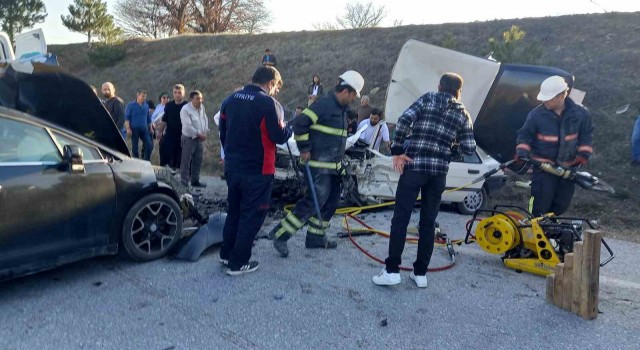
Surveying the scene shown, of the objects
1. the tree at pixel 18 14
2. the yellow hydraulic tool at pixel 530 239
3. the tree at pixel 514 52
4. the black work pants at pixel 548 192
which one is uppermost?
the tree at pixel 18 14

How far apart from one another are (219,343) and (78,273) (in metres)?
1.94

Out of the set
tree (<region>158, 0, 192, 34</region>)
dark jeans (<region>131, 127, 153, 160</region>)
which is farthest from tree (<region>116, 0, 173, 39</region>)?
dark jeans (<region>131, 127, 153, 160</region>)

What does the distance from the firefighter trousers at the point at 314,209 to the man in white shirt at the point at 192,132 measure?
4.08m

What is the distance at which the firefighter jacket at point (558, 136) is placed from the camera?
5.23m

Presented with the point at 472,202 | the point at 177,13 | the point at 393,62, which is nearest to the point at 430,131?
the point at 472,202

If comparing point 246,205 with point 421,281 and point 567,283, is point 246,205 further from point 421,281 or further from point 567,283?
point 567,283

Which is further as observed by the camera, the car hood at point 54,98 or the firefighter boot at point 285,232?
the firefighter boot at point 285,232

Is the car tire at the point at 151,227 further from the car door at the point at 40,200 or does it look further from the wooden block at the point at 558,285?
the wooden block at the point at 558,285

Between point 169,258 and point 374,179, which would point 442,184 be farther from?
point 374,179

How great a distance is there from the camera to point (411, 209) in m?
4.36

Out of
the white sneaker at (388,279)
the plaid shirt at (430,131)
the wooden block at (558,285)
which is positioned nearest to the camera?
the wooden block at (558,285)

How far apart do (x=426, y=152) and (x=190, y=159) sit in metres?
5.91

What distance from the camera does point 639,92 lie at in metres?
13.7

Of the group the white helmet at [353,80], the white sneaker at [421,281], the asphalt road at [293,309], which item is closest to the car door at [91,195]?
the asphalt road at [293,309]
